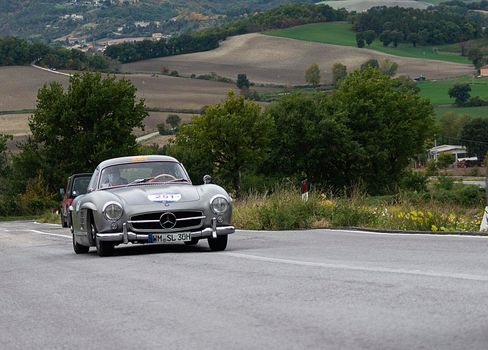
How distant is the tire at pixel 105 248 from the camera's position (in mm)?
16281

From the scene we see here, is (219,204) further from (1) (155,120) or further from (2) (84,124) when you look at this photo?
(1) (155,120)

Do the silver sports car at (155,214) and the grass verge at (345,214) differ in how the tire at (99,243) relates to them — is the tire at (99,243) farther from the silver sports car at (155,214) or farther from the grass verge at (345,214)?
the grass verge at (345,214)

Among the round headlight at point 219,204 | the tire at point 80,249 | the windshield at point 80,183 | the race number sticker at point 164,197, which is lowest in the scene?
the windshield at point 80,183

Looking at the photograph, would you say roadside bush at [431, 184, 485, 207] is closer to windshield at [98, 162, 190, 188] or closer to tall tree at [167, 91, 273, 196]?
windshield at [98, 162, 190, 188]

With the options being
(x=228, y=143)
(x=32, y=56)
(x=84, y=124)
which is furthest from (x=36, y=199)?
(x=32, y=56)

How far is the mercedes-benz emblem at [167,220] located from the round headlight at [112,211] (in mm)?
566

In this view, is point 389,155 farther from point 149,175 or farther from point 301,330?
point 301,330

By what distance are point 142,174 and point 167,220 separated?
1.76 m

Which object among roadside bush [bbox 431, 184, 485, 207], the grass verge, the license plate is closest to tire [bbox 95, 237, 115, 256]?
the license plate

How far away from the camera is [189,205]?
Answer: 15.8 metres

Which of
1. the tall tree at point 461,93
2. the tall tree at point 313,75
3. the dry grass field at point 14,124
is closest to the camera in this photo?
the dry grass field at point 14,124

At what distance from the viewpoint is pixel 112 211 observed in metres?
15.8

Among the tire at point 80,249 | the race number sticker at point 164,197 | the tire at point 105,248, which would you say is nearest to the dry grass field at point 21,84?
the tire at point 80,249

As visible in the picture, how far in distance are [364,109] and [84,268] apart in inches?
3497
